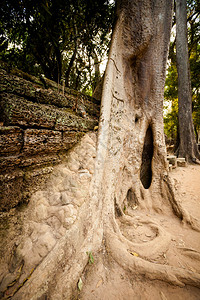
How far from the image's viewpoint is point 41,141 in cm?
125

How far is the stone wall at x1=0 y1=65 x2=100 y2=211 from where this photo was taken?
1049 mm

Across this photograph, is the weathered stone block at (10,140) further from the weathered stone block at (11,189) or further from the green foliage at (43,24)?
the green foliage at (43,24)

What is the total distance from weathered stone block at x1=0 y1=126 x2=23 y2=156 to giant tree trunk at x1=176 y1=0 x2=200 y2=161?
6.99 meters

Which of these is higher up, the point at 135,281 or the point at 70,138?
the point at 70,138

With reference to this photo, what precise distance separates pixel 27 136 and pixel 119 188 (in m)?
1.58

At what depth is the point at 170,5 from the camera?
2562 mm

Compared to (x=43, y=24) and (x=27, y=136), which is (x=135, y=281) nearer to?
(x=27, y=136)

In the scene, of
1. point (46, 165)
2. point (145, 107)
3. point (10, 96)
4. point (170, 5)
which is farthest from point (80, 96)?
point (170, 5)

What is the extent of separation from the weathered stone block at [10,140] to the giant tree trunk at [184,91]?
6.99 meters

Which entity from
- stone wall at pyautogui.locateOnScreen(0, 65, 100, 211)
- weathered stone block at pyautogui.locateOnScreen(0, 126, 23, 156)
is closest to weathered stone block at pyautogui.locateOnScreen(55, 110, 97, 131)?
stone wall at pyautogui.locateOnScreen(0, 65, 100, 211)

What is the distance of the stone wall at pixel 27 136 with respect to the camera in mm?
1049

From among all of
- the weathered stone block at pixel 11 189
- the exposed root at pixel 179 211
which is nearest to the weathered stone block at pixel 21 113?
the weathered stone block at pixel 11 189

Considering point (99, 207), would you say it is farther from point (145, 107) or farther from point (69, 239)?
point (145, 107)

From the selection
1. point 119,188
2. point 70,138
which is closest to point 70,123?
point 70,138
